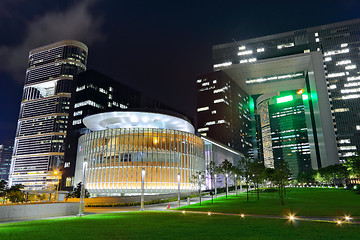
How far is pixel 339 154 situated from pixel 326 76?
44.4 m

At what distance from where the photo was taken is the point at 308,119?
154 metres

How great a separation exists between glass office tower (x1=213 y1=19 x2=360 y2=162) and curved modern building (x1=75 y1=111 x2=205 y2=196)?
10172cm

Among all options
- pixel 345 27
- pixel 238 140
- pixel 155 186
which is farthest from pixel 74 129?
pixel 345 27

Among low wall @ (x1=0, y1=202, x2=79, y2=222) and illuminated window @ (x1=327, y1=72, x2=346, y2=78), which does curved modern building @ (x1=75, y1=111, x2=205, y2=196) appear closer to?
low wall @ (x1=0, y1=202, x2=79, y2=222)

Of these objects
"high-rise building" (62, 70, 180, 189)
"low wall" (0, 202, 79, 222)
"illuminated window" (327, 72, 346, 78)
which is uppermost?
"illuminated window" (327, 72, 346, 78)

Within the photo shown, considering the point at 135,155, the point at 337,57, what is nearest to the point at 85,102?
the point at 135,155

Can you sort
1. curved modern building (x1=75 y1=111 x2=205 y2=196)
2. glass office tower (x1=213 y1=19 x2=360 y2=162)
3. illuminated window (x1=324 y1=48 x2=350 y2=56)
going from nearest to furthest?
1. curved modern building (x1=75 y1=111 x2=205 y2=196)
2. glass office tower (x1=213 y1=19 x2=360 y2=162)
3. illuminated window (x1=324 y1=48 x2=350 y2=56)

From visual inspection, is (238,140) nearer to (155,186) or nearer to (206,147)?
(206,147)

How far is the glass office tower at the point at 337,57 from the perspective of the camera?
130 metres

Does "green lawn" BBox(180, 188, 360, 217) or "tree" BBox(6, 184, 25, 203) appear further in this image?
"tree" BBox(6, 184, 25, 203)

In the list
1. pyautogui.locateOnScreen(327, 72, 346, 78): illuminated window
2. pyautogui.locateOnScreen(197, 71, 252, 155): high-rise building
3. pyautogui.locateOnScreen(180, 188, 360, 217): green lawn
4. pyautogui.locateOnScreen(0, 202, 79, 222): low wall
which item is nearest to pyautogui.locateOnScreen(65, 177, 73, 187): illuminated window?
pyautogui.locateOnScreen(197, 71, 252, 155): high-rise building

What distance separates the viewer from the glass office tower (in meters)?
130

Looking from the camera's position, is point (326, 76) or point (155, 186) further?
point (326, 76)

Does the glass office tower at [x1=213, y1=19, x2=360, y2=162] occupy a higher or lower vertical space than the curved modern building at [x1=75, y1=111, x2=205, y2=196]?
higher
